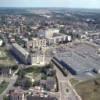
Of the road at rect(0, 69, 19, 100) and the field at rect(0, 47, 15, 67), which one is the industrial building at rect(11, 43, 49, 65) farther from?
the road at rect(0, 69, 19, 100)

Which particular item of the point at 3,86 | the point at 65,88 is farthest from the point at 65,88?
the point at 3,86

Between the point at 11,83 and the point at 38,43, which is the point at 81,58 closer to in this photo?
the point at 38,43

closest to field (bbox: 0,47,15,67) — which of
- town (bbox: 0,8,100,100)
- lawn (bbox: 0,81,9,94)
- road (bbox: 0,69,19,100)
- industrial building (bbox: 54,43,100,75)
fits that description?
town (bbox: 0,8,100,100)

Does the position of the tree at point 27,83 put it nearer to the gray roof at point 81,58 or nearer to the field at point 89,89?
the field at point 89,89

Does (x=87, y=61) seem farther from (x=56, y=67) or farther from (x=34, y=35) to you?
(x=34, y=35)

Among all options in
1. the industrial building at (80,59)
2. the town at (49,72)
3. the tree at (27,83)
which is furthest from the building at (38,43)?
the tree at (27,83)

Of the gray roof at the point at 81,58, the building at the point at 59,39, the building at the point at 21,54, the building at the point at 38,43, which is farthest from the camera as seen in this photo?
the building at the point at 59,39

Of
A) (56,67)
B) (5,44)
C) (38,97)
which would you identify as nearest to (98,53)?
(56,67)
